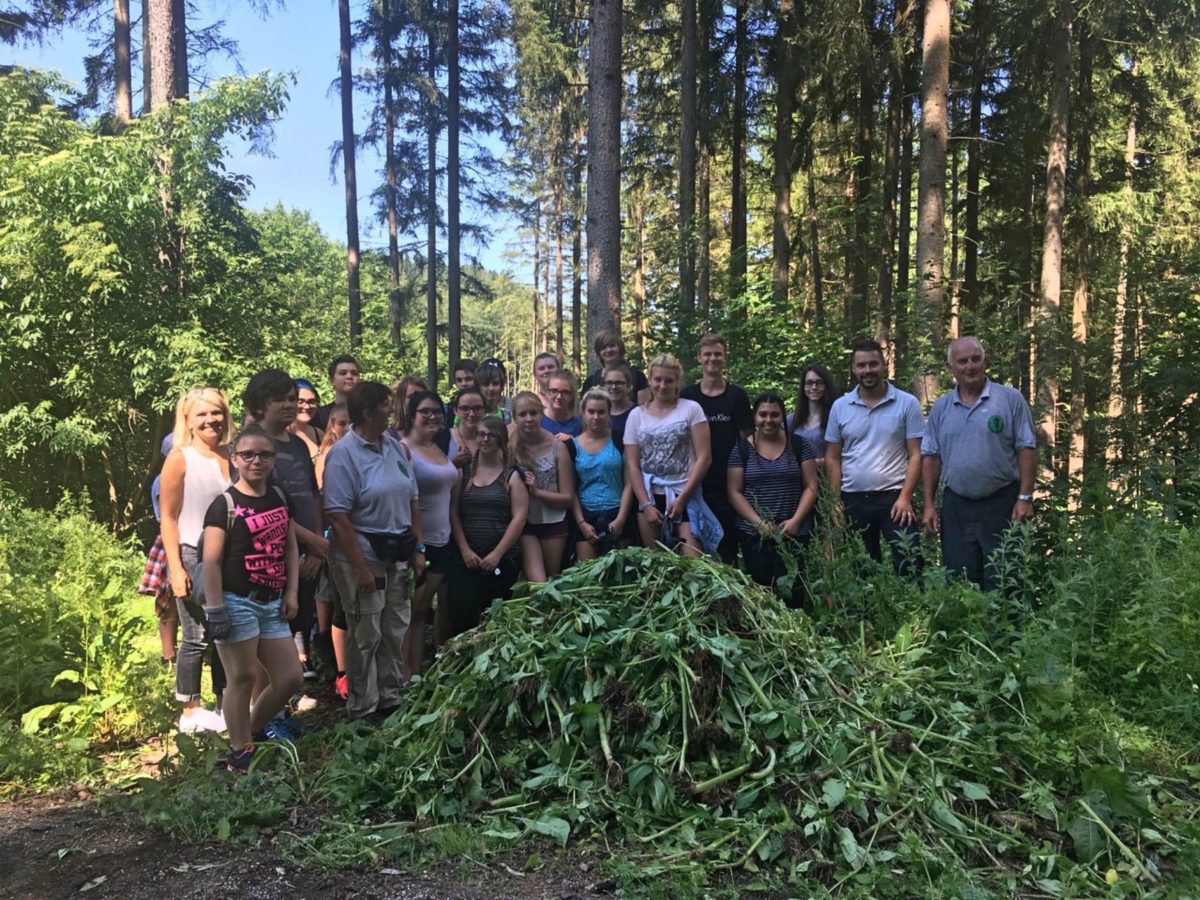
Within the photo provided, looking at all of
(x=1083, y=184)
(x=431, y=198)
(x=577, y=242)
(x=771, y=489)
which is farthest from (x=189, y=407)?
(x=577, y=242)

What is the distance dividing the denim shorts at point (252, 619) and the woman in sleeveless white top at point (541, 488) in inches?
70.6

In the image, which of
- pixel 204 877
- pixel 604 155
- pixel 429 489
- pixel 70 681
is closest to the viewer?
pixel 204 877

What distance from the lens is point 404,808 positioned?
11.2 feet

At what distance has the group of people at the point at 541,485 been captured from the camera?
14.3 feet

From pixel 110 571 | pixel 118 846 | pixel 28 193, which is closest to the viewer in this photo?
pixel 118 846

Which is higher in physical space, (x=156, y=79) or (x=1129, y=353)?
(x=156, y=79)

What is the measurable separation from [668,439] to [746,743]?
A: 240 cm

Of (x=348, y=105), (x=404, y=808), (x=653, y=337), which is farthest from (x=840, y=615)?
(x=348, y=105)

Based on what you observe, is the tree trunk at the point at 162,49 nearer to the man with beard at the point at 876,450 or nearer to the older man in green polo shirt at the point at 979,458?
the man with beard at the point at 876,450

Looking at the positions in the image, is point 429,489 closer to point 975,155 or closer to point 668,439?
point 668,439

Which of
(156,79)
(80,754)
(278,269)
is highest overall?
(156,79)

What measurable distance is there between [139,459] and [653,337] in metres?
6.89

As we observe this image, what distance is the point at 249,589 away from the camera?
12.5 feet

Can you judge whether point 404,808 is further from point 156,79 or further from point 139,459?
point 156,79
